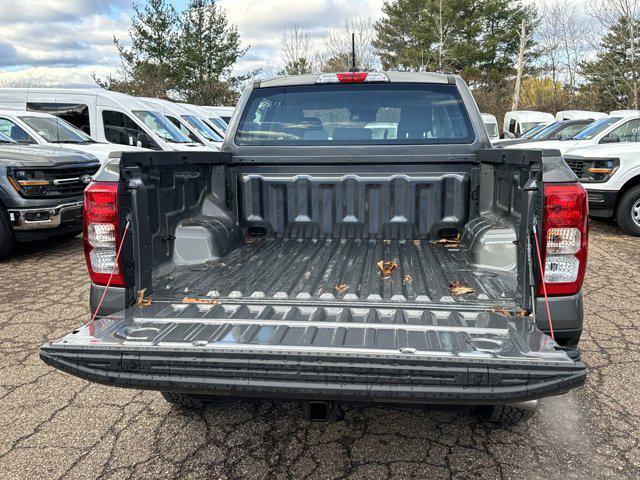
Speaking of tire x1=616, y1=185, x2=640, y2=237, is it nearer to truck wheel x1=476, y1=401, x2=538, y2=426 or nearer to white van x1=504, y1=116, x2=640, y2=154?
white van x1=504, y1=116, x2=640, y2=154

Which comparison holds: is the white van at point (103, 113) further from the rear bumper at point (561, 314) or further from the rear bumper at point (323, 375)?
the rear bumper at point (561, 314)

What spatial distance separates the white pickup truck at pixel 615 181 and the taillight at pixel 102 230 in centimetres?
762

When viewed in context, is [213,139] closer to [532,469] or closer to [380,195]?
[380,195]

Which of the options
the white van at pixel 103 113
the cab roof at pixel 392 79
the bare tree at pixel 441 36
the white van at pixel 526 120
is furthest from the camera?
the bare tree at pixel 441 36

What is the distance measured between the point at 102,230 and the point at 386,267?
5.30ft

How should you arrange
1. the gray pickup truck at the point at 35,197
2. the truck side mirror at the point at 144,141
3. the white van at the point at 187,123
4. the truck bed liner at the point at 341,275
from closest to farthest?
1. the truck bed liner at the point at 341,275
2. the gray pickup truck at the point at 35,197
3. the truck side mirror at the point at 144,141
4. the white van at the point at 187,123

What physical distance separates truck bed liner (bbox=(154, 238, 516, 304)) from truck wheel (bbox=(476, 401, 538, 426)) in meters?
0.68

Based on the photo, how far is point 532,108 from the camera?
3481 centimetres

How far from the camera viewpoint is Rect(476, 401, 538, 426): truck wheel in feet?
8.77

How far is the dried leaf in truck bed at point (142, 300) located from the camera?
249cm

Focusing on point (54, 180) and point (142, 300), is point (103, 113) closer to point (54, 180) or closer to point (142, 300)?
point (54, 180)

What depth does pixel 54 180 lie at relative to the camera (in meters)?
6.50

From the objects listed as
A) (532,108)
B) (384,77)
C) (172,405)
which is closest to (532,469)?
(172,405)

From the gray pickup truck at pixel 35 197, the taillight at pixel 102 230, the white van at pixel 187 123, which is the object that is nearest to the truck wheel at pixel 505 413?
the taillight at pixel 102 230
